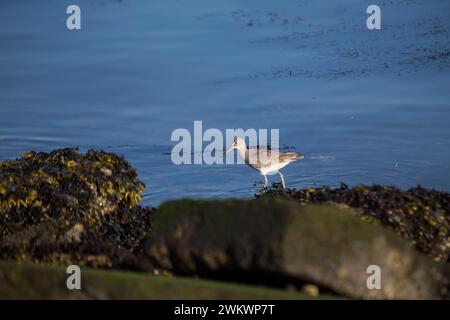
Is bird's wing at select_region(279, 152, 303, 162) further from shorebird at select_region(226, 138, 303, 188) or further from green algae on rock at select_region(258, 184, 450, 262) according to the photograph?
green algae on rock at select_region(258, 184, 450, 262)

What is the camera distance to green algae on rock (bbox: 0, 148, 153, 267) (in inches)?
344

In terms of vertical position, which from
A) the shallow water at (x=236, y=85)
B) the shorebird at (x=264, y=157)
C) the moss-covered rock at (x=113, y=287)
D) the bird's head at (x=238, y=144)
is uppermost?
the shallow water at (x=236, y=85)

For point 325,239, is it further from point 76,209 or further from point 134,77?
point 134,77

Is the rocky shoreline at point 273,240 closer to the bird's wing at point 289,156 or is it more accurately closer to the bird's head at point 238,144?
the bird's wing at point 289,156

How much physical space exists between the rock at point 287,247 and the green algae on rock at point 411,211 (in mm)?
1428

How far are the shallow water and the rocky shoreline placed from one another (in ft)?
10.6

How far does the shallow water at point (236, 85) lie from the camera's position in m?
13.7

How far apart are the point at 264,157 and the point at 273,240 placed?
597 centimetres

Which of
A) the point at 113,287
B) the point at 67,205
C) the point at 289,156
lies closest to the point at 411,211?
the point at 113,287

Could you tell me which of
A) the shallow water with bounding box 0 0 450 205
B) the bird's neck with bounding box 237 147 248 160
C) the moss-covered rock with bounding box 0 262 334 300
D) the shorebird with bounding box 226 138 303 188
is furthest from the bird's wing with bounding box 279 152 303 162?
the moss-covered rock with bounding box 0 262 334 300

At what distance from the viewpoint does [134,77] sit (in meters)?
16.9

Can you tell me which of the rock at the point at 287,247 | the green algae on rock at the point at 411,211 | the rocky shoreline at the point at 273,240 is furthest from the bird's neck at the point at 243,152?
the rock at the point at 287,247

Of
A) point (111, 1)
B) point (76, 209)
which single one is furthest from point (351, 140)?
point (111, 1)
